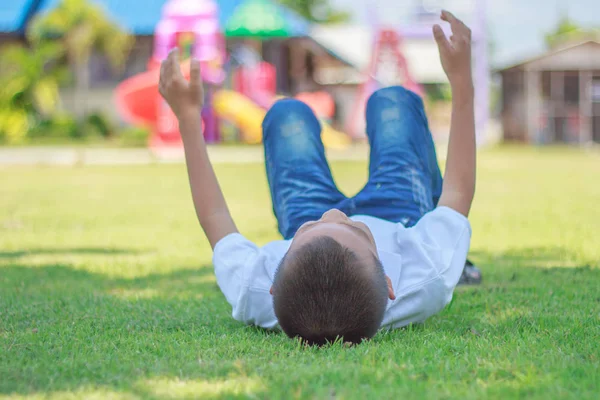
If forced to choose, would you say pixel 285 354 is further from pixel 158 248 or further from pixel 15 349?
pixel 158 248

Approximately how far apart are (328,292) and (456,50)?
43.7 inches

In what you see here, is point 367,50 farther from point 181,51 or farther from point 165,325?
point 165,325

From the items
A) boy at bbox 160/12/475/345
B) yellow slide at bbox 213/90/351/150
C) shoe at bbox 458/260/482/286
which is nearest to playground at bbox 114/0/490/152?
yellow slide at bbox 213/90/351/150

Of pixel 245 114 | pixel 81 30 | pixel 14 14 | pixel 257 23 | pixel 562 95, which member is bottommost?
pixel 245 114

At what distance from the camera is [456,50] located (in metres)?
2.83

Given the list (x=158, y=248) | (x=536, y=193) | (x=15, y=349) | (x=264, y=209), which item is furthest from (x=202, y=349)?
(x=536, y=193)

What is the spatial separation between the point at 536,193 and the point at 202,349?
7.28 m

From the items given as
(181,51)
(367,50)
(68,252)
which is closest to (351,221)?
(68,252)

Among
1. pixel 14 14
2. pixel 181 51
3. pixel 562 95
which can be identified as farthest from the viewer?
pixel 562 95

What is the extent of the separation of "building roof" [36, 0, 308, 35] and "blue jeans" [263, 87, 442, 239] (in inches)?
991

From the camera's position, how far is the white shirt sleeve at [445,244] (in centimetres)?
259

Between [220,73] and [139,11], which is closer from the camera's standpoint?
[220,73]

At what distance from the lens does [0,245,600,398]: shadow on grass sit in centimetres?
214

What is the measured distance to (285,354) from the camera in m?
2.38
